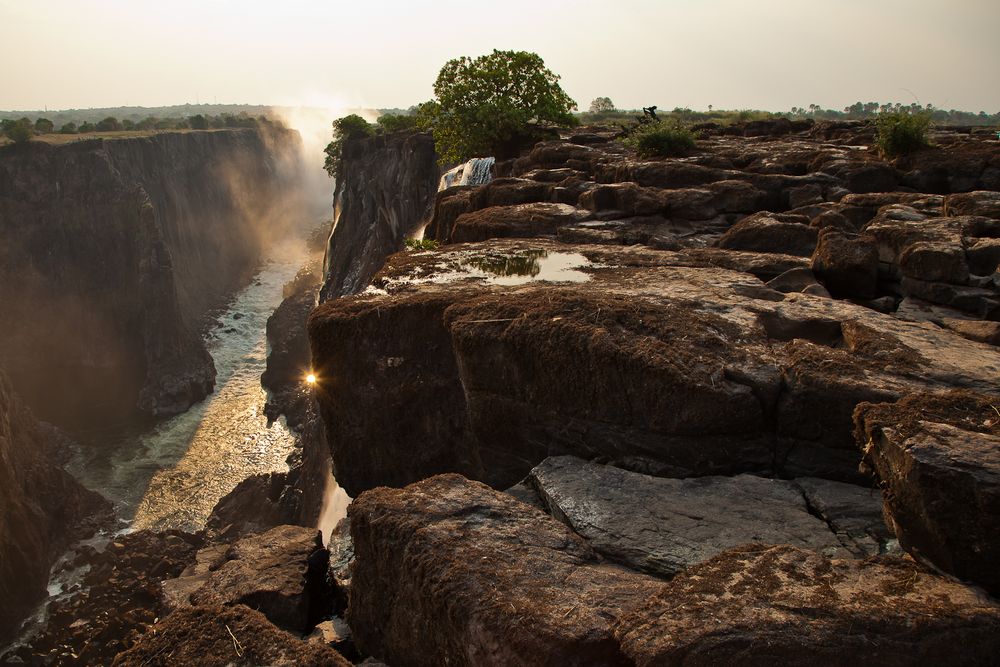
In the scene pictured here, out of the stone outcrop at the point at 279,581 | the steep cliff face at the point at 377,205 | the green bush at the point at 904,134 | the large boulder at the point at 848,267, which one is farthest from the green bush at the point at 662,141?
the steep cliff face at the point at 377,205

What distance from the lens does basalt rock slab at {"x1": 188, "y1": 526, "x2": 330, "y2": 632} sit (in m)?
6.52

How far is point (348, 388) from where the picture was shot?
7.33 metres

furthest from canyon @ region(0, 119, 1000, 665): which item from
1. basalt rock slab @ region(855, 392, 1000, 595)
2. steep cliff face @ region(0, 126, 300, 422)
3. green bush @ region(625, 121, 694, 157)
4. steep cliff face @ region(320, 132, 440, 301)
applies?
steep cliff face @ region(0, 126, 300, 422)

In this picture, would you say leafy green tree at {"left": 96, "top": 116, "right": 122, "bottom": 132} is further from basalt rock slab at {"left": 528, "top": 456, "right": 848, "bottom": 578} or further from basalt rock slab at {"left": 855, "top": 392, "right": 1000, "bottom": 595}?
basalt rock slab at {"left": 855, "top": 392, "right": 1000, "bottom": 595}

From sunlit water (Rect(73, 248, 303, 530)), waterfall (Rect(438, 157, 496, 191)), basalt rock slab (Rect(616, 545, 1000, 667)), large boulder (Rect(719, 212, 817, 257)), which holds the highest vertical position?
waterfall (Rect(438, 157, 496, 191))

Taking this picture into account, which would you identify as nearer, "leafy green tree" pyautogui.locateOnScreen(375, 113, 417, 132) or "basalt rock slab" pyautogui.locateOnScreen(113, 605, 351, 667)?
"basalt rock slab" pyautogui.locateOnScreen(113, 605, 351, 667)

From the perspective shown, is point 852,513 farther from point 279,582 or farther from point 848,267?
point 279,582

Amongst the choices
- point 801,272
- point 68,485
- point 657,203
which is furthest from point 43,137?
point 801,272

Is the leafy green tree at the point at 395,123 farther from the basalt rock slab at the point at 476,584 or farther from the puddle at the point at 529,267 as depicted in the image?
the basalt rock slab at the point at 476,584

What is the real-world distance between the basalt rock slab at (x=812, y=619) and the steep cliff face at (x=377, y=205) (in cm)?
3042

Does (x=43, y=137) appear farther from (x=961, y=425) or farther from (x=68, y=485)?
(x=961, y=425)

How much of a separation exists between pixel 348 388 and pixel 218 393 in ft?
124

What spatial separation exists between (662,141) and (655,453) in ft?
39.4

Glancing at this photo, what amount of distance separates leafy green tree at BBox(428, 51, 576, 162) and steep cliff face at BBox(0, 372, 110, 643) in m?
19.0
